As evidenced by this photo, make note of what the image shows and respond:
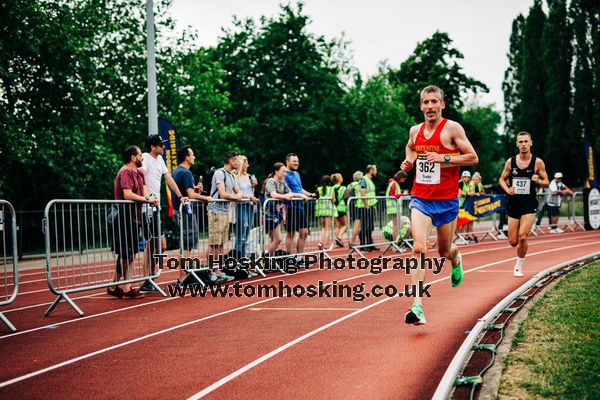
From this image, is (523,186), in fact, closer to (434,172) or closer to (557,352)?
(434,172)

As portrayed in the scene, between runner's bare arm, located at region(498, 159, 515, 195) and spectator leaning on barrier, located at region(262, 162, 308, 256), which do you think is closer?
runner's bare arm, located at region(498, 159, 515, 195)

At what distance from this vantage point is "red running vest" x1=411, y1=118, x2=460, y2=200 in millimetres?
6672

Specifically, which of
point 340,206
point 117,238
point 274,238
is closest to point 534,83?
point 340,206

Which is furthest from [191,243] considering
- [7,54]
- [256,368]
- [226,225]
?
[7,54]

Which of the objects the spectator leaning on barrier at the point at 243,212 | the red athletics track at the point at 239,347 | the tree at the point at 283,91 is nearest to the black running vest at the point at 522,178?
the red athletics track at the point at 239,347

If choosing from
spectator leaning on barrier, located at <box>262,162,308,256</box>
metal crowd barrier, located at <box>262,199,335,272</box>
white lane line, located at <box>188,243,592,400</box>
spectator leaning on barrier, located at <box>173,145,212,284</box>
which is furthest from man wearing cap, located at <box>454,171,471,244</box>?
white lane line, located at <box>188,243,592,400</box>

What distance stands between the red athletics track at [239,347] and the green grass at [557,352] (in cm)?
54

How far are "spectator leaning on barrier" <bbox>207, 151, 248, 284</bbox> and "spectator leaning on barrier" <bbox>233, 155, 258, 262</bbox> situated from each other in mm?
286

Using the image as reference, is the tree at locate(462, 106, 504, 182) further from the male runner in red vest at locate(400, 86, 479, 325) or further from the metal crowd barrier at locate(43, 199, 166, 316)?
the male runner in red vest at locate(400, 86, 479, 325)

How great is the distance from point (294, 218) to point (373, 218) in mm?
3386

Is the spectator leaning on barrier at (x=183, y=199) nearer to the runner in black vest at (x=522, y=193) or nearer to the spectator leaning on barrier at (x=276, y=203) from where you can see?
the spectator leaning on barrier at (x=276, y=203)

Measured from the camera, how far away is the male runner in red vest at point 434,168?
660 centimetres

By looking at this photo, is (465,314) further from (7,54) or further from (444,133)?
(7,54)

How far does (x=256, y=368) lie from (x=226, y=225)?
624 cm
